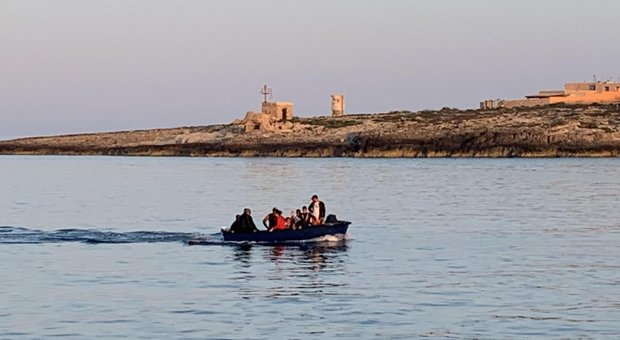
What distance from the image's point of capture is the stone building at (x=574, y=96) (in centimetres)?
14925

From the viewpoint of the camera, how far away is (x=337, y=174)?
89188 mm

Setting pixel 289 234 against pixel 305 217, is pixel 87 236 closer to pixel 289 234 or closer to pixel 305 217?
pixel 289 234

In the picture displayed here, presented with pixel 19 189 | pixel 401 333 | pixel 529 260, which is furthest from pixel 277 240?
pixel 19 189

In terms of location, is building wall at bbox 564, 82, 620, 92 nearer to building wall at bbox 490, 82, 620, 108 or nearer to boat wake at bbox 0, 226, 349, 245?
building wall at bbox 490, 82, 620, 108

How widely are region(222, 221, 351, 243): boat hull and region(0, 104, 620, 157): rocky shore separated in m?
84.9

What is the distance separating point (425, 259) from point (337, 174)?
55140mm

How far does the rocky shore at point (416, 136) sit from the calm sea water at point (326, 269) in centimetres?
5604

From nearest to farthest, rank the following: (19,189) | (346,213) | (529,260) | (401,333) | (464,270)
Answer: (401,333) < (464,270) < (529,260) < (346,213) < (19,189)

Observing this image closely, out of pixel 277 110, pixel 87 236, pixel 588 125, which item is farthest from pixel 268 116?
pixel 87 236

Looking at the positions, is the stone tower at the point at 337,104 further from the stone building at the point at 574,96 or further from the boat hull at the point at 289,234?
the boat hull at the point at 289,234

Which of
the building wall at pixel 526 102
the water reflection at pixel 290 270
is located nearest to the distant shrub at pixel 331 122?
the building wall at pixel 526 102

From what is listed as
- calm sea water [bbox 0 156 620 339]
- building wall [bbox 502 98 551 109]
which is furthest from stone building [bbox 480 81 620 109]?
calm sea water [bbox 0 156 620 339]

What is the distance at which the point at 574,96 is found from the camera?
15100 cm

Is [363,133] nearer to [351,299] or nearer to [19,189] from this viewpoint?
[19,189]
